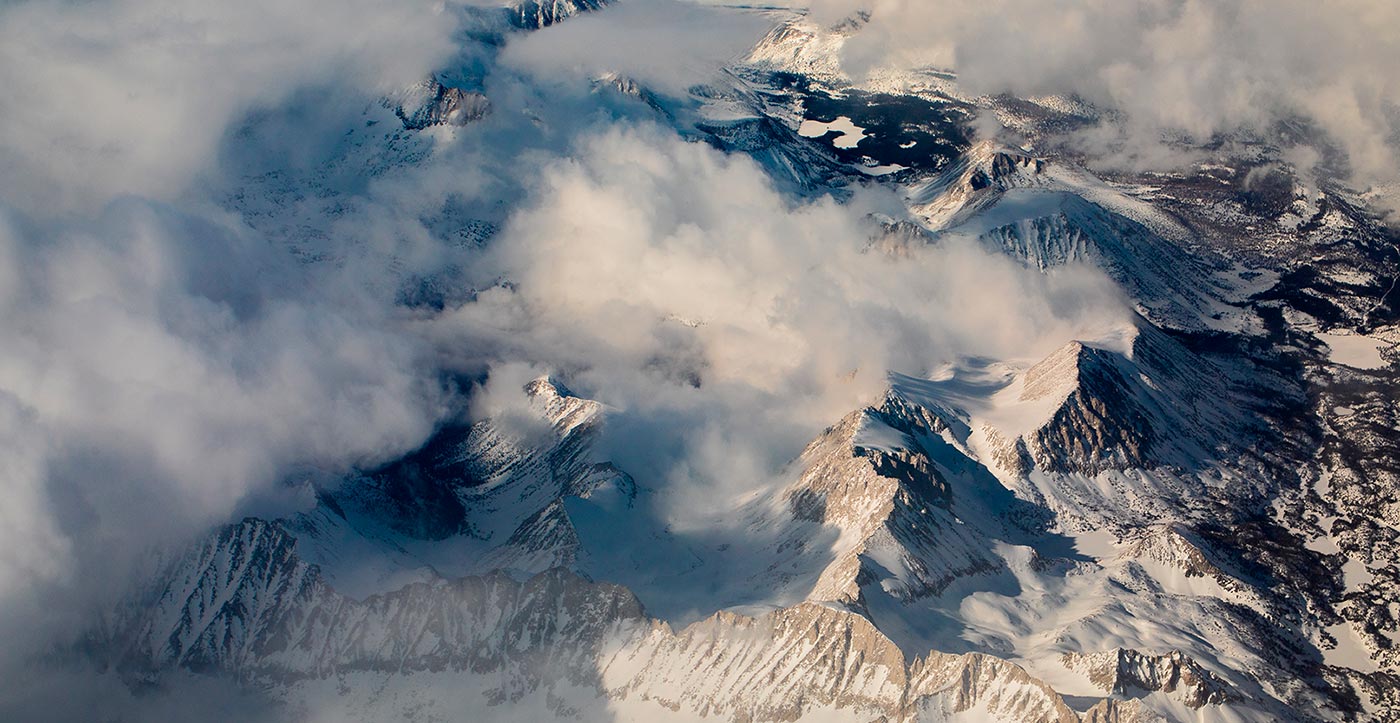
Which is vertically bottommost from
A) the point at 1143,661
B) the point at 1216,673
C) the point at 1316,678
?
the point at 1316,678

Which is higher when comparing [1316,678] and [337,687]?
[337,687]

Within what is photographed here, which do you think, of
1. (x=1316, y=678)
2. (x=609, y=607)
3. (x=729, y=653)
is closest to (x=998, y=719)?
(x=729, y=653)

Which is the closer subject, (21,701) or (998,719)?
(998,719)

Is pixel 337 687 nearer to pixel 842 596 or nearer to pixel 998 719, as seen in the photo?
pixel 842 596

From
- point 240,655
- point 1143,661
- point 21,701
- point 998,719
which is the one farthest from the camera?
point 240,655

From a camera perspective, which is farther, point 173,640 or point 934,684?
point 173,640

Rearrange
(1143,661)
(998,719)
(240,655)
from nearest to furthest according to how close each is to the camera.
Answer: (998,719) < (1143,661) < (240,655)

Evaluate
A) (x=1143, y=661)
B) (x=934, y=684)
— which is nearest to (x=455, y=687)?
(x=934, y=684)

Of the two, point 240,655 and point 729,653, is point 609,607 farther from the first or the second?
point 240,655

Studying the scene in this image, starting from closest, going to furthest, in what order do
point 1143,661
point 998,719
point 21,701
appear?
point 998,719, point 1143,661, point 21,701
